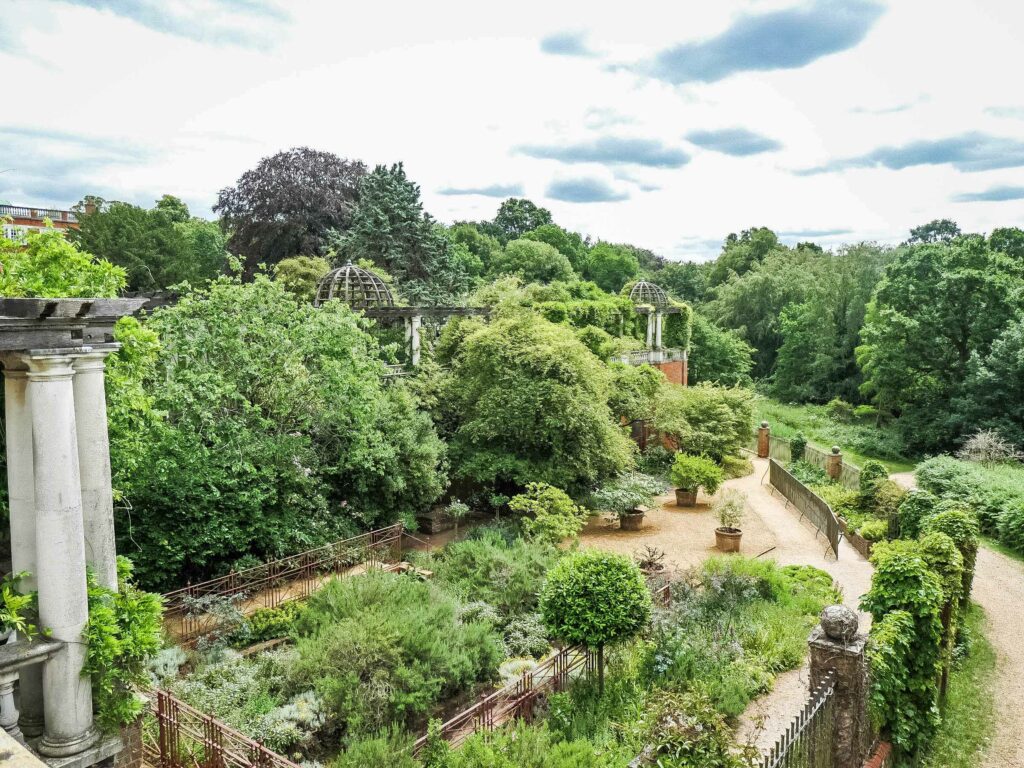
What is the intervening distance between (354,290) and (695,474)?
12.0 metres

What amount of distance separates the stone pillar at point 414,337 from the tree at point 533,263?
26.6 metres

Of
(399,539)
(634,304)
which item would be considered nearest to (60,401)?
(399,539)

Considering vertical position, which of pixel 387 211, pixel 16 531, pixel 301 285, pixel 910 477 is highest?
pixel 387 211

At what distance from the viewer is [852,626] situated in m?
7.02

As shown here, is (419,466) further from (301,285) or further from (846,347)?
(846,347)

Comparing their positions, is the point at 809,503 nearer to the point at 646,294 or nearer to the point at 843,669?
Result: the point at 843,669

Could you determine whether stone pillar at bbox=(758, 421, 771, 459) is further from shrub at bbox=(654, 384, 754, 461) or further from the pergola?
the pergola

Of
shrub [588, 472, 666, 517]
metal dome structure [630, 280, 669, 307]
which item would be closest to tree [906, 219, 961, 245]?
metal dome structure [630, 280, 669, 307]

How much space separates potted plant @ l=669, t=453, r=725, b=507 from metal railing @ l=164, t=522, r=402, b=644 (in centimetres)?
937

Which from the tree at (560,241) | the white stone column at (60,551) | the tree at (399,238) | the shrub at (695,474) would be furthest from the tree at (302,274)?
the tree at (560,241)

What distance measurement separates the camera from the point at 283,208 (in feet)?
112

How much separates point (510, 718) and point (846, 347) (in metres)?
38.1

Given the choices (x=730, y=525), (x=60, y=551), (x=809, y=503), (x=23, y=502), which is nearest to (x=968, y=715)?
(x=730, y=525)

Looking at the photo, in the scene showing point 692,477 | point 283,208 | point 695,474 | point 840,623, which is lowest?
point 692,477
